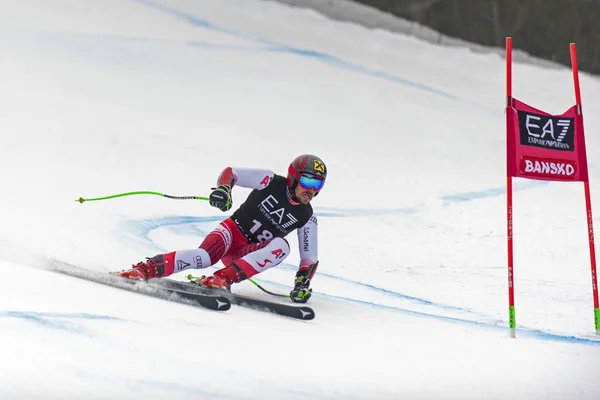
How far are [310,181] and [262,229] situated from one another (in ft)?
1.60

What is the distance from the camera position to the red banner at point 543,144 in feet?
18.0

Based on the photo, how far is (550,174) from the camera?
561 cm

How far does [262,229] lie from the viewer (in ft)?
19.1

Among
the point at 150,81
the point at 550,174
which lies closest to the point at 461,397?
the point at 550,174

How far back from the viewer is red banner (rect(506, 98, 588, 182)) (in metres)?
5.48

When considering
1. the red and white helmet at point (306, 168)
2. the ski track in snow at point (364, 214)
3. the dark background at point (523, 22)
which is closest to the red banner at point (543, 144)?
the ski track in snow at point (364, 214)

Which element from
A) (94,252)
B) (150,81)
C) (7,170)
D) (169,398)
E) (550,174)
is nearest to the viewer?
(169,398)

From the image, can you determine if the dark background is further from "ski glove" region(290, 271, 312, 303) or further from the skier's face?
"ski glove" region(290, 271, 312, 303)

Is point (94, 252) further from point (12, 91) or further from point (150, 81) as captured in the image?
point (150, 81)

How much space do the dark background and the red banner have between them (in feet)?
30.7

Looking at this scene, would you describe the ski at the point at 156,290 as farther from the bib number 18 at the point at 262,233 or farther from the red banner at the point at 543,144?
the red banner at the point at 543,144

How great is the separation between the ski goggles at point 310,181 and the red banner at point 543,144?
3.84 ft

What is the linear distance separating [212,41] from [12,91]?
389 cm

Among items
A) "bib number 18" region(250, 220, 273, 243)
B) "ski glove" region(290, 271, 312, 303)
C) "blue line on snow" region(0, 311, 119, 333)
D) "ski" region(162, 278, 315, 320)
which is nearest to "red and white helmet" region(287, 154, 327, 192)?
"bib number 18" region(250, 220, 273, 243)
